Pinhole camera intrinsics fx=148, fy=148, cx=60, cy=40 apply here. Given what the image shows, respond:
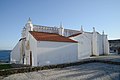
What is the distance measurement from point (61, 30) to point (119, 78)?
71.4 ft

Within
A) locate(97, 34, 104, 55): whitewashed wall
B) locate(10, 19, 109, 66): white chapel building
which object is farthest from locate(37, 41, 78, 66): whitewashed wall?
locate(97, 34, 104, 55): whitewashed wall

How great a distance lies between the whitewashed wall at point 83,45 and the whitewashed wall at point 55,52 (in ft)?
22.0

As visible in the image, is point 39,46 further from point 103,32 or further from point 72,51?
point 103,32

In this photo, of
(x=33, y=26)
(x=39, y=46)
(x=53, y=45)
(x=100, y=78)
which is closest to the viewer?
(x=100, y=78)

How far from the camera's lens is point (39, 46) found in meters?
21.2

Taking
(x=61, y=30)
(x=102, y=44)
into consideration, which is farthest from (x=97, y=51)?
(x=61, y=30)

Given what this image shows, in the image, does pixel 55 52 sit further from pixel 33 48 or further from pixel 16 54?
pixel 16 54

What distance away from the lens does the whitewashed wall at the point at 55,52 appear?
69.9ft

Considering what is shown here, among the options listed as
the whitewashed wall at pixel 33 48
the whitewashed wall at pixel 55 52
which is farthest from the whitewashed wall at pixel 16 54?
the whitewashed wall at pixel 55 52

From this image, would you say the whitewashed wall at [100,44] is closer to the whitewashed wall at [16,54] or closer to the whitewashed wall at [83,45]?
the whitewashed wall at [83,45]

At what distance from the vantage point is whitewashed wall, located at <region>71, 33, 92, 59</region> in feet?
109

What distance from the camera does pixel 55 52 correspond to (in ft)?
76.2

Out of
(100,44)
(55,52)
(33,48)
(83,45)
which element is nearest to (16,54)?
(33,48)

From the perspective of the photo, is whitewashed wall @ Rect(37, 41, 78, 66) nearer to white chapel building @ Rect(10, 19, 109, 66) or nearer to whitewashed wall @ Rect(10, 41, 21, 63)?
white chapel building @ Rect(10, 19, 109, 66)
